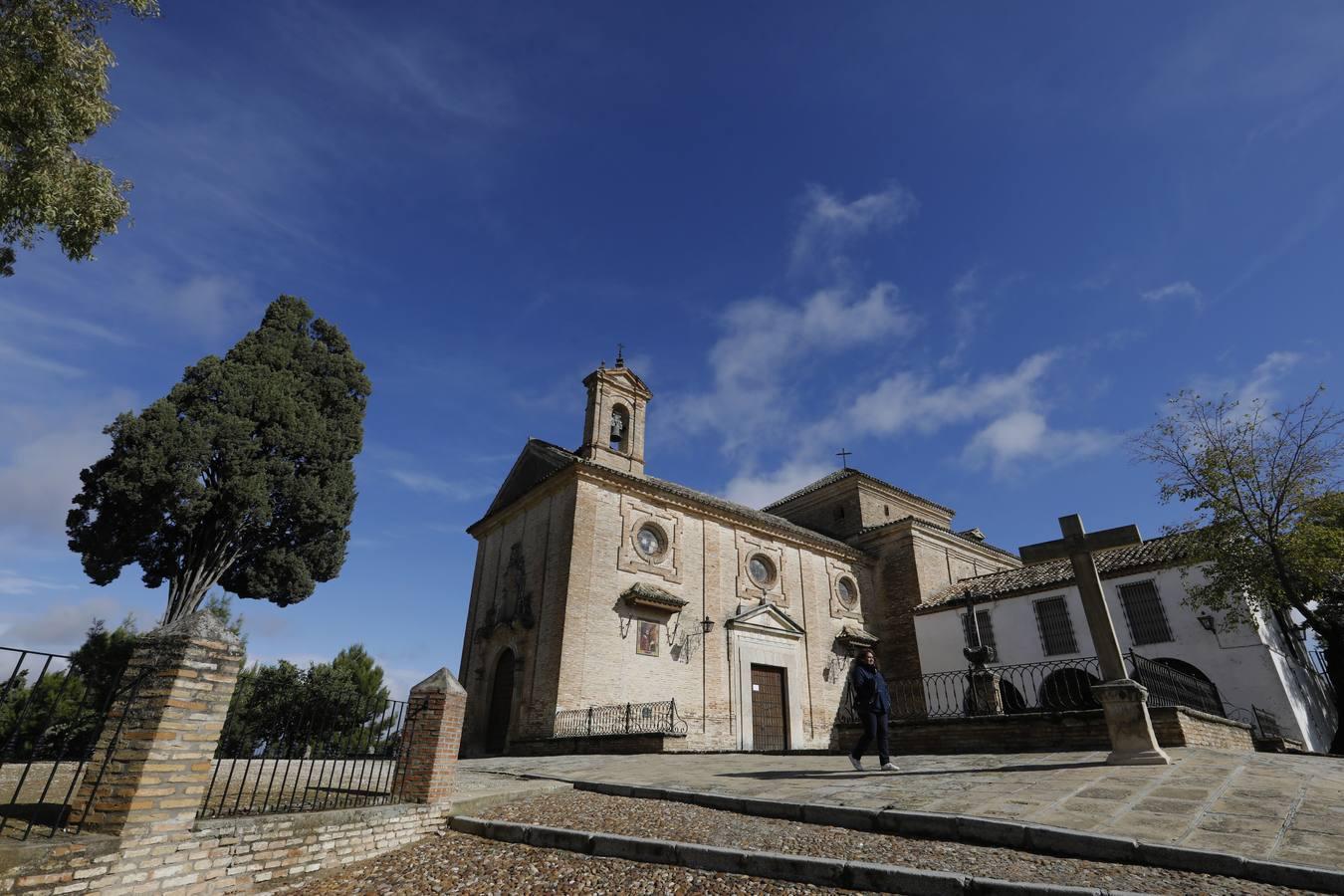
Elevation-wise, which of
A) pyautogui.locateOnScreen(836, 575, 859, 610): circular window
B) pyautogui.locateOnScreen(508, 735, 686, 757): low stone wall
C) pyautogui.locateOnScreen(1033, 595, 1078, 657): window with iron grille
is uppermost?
pyautogui.locateOnScreen(836, 575, 859, 610): circular window

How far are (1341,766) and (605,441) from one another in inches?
670

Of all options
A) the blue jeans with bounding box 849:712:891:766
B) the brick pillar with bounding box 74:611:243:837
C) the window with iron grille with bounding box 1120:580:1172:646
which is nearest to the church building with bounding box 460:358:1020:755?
the blue jeans with bounding box 849:712:891:766

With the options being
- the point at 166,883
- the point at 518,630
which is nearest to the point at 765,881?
the point at 166,883

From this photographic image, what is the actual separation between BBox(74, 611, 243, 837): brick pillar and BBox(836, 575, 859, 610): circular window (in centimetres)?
2137

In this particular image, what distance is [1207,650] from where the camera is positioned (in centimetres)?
1672

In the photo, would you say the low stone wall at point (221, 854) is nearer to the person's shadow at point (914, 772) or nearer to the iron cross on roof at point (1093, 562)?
the person's shadow at point (914, 772)

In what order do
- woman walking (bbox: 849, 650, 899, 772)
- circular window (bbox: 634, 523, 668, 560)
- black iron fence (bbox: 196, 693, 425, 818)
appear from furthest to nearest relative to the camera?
circular window (bbox: 634, 523, 668, 560) < woman walking (bbox: 849, 650, 899, 772) < black iron fence (bbox: 196, 693, 425, 818)

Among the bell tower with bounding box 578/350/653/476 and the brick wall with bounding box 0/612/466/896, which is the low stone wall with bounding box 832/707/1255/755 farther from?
the bell tower with bounding box 578/350/653/476

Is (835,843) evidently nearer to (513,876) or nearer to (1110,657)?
(513,876)

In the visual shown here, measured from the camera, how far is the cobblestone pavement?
4.50m

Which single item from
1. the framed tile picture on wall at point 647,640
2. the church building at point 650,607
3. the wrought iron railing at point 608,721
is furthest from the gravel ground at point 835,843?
the framed tile picture on wall at point 647,640

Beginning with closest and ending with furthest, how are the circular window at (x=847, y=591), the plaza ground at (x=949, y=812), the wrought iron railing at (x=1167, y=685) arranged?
1. the plaza ground at (x=949, y=812)
2. the wrought iron railing at (x=1167, y=685)
3. the circular window at (x=847, y=591)

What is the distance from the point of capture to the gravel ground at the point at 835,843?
12.8ft

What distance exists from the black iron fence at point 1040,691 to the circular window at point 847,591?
313 centimetres
